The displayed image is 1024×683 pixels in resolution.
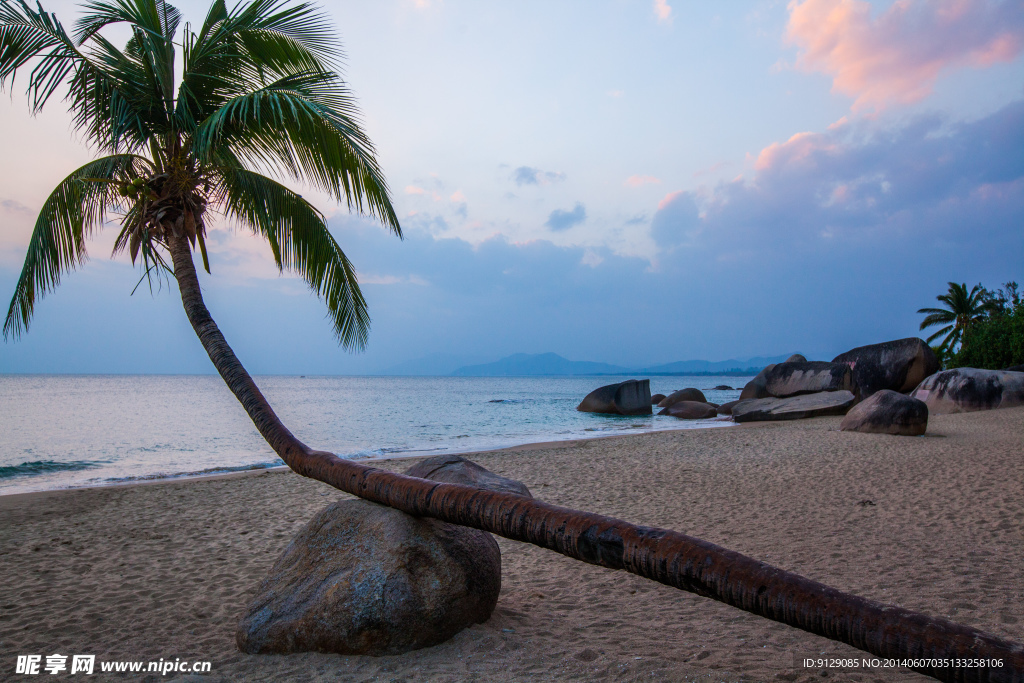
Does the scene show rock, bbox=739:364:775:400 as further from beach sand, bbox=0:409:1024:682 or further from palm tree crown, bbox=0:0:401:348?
palm tree crown, bbox=0:0:401:348

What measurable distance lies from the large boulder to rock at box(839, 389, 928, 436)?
12332mm

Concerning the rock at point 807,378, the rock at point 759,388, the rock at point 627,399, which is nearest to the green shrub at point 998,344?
the rock at point 807,378

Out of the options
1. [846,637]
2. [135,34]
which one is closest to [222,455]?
[135,34]

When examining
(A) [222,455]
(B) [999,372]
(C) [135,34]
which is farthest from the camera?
(B) [999,372]

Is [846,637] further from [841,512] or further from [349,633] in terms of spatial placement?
[841,512]

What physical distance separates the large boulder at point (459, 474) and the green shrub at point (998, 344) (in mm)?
30340

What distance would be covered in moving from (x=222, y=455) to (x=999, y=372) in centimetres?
2502

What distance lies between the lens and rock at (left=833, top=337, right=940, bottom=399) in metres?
22.1

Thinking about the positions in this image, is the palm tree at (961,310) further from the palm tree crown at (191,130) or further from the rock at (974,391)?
the palm tree crown at (191,130)

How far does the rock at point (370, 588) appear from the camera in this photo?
338cm

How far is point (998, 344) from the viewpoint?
27.0 meters

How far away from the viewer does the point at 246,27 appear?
5.96 metres

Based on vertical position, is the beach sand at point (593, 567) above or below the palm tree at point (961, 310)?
below

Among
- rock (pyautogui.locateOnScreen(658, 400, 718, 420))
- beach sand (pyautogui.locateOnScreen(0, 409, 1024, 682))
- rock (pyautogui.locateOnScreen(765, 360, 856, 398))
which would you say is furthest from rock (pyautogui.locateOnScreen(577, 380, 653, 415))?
beach sand (pyautogui.locateOnScreen(0, 409, 1024, 682))
